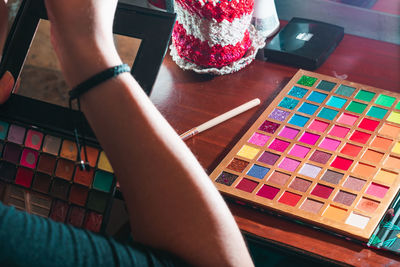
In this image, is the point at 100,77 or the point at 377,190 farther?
the point at 377,190

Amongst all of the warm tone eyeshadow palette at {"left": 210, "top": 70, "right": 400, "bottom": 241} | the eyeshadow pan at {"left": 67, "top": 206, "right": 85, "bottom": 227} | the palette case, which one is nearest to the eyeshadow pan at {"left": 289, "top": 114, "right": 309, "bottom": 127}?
the warm tone eyeshadow palette at {"left": 210, "top": 70, "right": 400, "bottom": 241}

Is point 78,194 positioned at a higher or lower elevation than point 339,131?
lower

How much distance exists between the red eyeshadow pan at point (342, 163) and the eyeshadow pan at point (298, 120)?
8 cm

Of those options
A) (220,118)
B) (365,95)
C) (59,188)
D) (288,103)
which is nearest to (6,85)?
(59,188)

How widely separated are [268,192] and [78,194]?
0.24 meters

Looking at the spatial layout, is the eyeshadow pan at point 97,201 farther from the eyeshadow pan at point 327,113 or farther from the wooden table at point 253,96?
the eyeshadow pan at point 327,113

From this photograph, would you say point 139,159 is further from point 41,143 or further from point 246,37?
point 246,37

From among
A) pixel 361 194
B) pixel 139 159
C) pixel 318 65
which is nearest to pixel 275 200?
pixel 361 194

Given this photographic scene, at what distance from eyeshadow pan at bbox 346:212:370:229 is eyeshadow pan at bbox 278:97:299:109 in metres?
0.22

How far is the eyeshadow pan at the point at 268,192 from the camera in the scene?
0.58 meters

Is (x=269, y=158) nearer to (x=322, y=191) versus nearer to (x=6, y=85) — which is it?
(x=322, y=191)

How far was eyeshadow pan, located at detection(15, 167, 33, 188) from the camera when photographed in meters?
0.61

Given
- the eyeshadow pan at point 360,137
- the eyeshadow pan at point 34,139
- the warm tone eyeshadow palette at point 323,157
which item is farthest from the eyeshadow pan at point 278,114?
the eyeshadow pan at point 34,139

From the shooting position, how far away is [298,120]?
687mm
